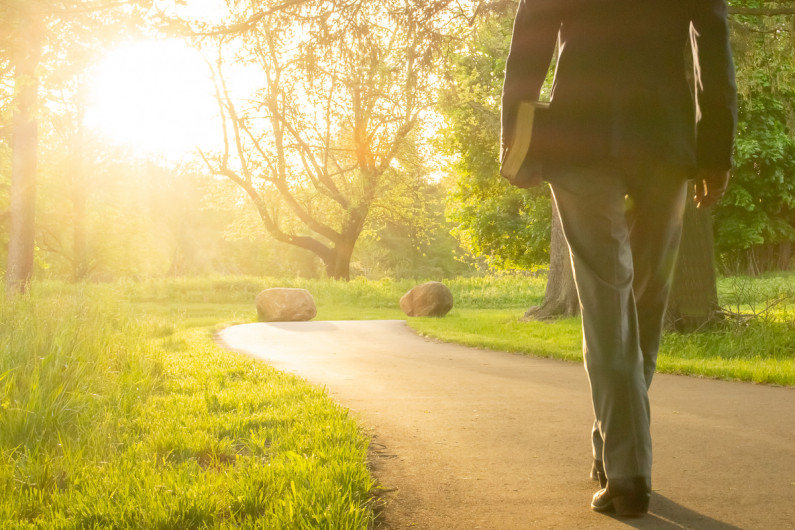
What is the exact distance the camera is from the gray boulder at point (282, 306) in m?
19.9

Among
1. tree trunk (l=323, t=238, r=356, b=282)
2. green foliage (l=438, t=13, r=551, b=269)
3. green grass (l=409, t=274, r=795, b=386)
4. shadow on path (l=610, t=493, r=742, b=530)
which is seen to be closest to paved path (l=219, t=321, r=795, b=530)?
shadow on path (l=610, t=493, r=742, b=530)

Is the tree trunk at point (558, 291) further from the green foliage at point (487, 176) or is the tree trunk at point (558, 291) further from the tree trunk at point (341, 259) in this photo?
the tree trunk at point (341, 259)

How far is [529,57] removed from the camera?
3.02 m

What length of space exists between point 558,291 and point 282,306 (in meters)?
7.57

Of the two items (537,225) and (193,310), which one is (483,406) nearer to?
(193,310)

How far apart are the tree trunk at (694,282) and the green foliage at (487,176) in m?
3.70

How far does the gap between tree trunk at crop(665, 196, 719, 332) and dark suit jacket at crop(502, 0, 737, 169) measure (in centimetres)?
780

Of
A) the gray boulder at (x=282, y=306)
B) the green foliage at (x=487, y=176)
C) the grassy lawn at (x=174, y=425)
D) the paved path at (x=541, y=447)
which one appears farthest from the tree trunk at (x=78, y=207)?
the paved path at (x=541, y=447)

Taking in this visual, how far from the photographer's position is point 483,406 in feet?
18.9

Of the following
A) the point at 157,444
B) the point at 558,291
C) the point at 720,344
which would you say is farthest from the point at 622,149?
the point at 558,291

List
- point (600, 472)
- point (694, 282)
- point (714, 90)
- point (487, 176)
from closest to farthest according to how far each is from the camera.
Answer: point (714, 90), point (600, 472), point (694, 282), point (487, 176)

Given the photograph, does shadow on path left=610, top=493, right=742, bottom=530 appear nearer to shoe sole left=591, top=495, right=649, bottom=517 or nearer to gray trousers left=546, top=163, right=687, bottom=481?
shoe sole left=591, top=495, right=649, bottom=517

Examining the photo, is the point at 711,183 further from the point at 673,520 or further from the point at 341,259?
the point at 341,259

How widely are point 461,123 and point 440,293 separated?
435cm
